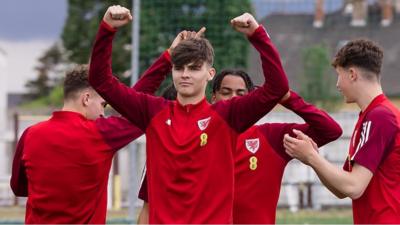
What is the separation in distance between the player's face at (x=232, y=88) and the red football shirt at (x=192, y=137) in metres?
0.91

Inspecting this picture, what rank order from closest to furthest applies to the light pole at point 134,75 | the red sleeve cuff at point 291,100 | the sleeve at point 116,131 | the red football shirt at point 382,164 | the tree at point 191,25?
the red football shirt at point 382,164, the red sleeve cuff at point 291,100, the sleeve at point 116,131, the light pole at point 134,75, the tree at point 191,25

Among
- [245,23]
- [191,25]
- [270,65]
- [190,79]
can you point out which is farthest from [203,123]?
[191,25]

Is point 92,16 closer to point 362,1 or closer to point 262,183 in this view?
point 362,1

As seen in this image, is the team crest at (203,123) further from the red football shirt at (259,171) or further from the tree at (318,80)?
the tree at (318,80)

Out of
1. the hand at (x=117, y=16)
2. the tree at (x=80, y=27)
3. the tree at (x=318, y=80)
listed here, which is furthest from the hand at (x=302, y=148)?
the tree at (x=80, y=27)

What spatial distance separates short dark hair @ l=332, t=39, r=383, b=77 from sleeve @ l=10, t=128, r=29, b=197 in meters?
1.96

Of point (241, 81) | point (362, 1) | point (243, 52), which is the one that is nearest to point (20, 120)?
→ point (243, 52)

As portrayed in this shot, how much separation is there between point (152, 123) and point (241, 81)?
107 cm

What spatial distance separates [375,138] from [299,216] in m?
11.6

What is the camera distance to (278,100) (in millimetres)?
4918

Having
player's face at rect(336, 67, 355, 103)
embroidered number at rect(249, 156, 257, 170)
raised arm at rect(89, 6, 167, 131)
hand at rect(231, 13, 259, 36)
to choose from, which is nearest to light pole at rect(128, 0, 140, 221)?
embroidered number at rect(249, 156, 257, 170)

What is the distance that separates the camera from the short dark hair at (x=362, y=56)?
17.2 feet

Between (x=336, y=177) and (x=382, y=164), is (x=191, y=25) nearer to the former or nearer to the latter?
(x=382, y=164)

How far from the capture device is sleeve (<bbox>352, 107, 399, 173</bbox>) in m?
5.03
